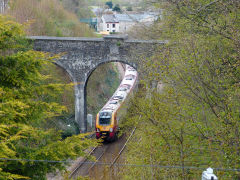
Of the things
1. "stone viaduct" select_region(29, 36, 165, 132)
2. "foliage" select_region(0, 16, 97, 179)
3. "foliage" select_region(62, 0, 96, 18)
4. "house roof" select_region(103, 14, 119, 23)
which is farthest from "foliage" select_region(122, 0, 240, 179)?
"house roof" select_region(103, 14, 119, 23)

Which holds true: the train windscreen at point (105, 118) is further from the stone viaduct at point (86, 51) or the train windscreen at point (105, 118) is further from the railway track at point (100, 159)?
the stone viaduct at point (86, 51)

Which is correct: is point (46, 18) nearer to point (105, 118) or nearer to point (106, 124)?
point (105, 118)

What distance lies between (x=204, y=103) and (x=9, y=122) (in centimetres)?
538

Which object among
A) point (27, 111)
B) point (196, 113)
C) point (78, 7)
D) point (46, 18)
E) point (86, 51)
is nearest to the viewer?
point (27, 111)

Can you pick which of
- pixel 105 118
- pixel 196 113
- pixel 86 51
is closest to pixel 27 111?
pixel 196 113

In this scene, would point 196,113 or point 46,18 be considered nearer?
point 196,113

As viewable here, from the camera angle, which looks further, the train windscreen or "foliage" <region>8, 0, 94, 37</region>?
"foliage" <region>8, 0, 94, 37</region>

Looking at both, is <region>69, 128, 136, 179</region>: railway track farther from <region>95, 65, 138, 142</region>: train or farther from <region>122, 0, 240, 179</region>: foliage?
<region>122, 0, 240, 179</region>: foliage

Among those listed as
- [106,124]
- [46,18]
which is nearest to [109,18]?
[46,18]

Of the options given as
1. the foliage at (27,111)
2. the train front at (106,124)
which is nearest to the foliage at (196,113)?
the foliage at (27,111)

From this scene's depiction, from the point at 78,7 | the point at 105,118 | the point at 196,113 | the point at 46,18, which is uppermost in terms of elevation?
the point at 78,7

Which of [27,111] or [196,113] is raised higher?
[27,111]

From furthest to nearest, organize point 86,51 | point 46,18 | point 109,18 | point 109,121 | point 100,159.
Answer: point 109,18 → point 46,18 → point 86,51 → point 109,121 → point 100,159

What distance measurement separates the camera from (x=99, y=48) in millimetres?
19766
